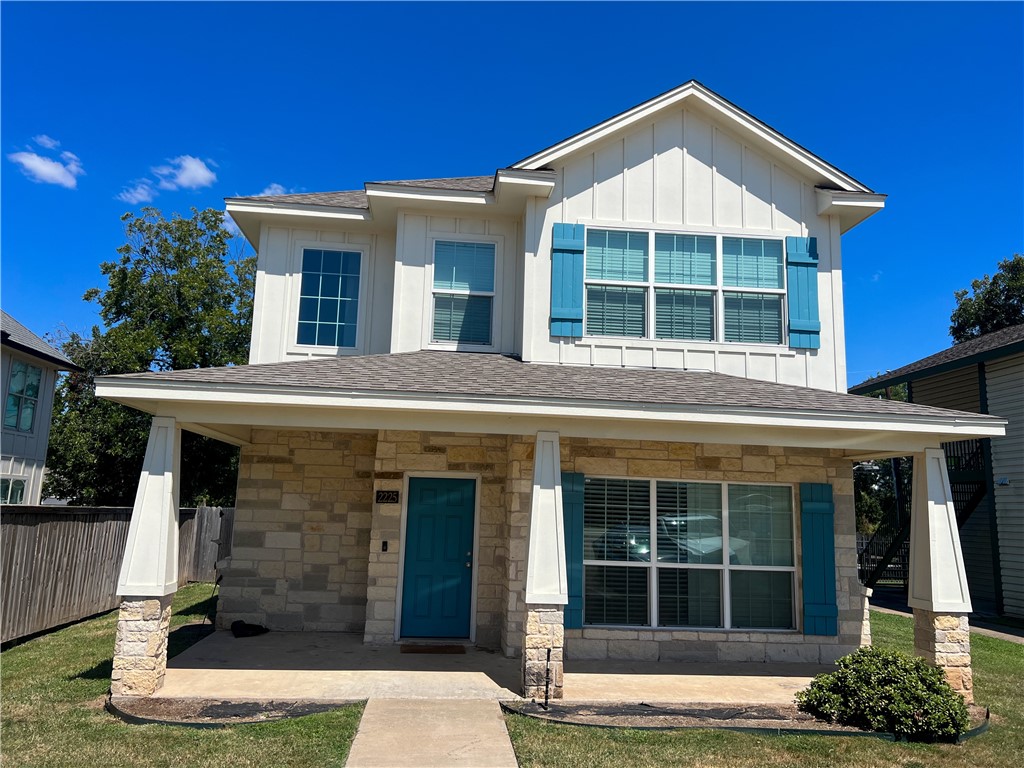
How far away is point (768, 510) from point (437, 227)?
609cm

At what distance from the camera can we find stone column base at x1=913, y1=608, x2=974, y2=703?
23.1 feet

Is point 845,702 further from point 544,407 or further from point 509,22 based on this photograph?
point 509,22

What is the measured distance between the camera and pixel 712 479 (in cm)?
877

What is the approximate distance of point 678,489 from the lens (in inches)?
345

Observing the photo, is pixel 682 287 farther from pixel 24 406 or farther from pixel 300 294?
pixel 24 406

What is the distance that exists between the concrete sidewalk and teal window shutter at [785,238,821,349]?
632cm

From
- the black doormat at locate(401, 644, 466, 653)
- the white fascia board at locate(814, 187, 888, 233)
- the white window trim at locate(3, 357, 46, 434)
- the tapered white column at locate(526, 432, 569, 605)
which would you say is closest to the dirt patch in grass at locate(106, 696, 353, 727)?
the tapered white column at locate(526, 432, 569, 605)

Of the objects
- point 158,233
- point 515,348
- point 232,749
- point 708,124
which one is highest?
point 158,233

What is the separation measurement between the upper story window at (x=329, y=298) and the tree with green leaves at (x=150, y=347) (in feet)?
48.7

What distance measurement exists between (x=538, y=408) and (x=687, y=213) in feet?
14.9

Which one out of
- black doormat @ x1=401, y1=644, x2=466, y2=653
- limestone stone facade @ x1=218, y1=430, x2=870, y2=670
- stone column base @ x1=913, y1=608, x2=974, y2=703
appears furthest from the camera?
black doormat @ x1=401, y1=644, x2=466, y2=653

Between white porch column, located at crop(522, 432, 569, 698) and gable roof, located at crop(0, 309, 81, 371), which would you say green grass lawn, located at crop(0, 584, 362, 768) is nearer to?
white porch column, located at crop(522, 432, 569, 698)

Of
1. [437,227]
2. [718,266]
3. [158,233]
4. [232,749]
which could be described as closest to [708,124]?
[718,266]

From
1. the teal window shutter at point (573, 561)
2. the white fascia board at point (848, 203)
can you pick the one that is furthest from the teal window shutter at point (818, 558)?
the white fascia board at point (848, 203)
